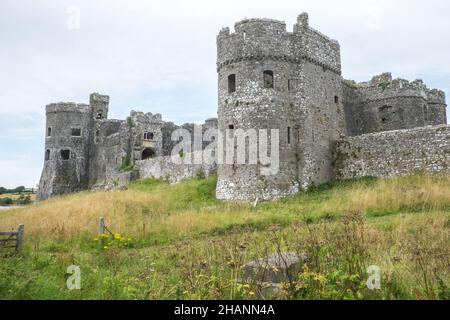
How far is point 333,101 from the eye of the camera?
26984mm

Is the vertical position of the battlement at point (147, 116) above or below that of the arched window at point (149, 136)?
above

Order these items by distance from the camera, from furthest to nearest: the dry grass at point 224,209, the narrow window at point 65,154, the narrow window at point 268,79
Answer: the narrow window at point 65,154 < the narrow window at point 268,79 < the dry grass at point 224,209

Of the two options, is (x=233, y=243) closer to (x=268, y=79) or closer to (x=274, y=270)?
(x=274, y=270)

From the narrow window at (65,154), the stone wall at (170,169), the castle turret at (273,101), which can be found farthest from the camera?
the narrow window at (65,154)

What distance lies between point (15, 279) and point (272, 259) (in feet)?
16.6

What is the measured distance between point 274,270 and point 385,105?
25970 millimetres

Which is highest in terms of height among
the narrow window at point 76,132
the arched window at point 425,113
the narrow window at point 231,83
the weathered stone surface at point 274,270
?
the narrow window at point 76,132

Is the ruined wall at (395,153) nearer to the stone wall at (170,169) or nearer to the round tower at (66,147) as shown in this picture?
the stone wall at (170,169)

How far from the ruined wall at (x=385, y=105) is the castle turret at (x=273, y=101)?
21.3 feet

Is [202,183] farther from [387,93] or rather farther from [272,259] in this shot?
[272,259]

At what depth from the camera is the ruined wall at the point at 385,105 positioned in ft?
97.1

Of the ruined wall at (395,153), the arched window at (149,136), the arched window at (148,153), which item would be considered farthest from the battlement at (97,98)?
the ruined wall at (395,153)

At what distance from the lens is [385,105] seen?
98.6 ft

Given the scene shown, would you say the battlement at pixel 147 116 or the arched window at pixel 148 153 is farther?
the arched window at pixel 148 153
